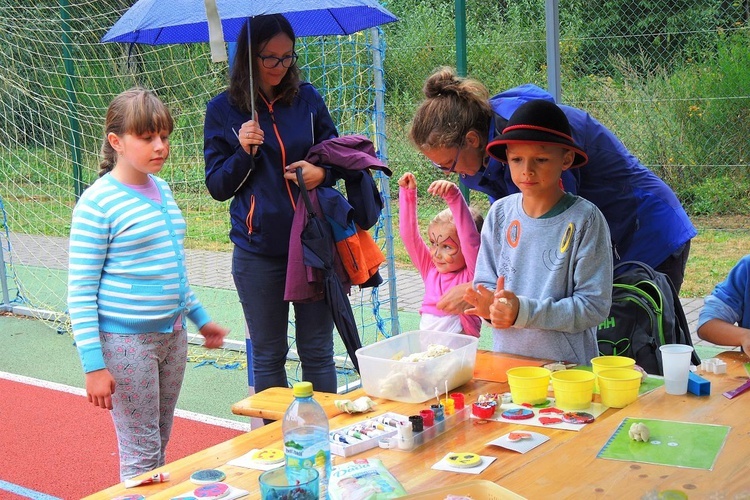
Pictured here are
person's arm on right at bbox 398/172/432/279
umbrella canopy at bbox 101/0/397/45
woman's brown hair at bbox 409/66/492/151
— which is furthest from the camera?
person's arm on right at bbox 398/172/432/279

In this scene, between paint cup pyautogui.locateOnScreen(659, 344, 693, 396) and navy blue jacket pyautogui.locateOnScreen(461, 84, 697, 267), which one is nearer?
paint cup pyautogui.locateOnScreen(659, 344, 693, 396)

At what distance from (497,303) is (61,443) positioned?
2.87 m

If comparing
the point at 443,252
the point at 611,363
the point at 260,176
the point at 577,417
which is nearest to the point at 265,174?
the point at 260,176

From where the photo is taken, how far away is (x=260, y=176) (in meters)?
3.43

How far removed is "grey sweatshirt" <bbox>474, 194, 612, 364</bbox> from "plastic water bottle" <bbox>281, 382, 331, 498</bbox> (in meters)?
0.80

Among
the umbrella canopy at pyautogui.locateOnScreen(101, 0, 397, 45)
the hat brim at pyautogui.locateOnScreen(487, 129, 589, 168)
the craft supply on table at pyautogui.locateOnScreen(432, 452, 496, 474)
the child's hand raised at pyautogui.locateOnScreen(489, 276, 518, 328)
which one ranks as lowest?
the craft supply on table at pyautogui.locateOnScreen(432, 452, 496, 474)

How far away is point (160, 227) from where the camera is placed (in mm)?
2938

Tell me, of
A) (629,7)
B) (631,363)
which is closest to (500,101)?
(631,363)

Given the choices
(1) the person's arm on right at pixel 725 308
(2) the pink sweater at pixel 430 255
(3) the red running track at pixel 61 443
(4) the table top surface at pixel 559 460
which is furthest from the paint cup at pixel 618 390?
(3) the red running track at pixel 61 443

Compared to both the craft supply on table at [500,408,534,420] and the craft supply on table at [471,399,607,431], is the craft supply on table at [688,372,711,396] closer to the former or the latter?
the craft supply on table at [471,399,607,431]

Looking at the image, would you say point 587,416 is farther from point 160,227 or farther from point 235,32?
point 235,32

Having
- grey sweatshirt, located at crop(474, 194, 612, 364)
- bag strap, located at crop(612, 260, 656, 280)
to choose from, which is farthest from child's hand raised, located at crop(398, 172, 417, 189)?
bag strap, located at crop(612, 260, 656, 280)

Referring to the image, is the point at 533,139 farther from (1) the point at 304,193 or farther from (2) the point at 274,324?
(2) the point at 274,324

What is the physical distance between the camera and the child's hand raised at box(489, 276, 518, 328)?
8.04 feet
